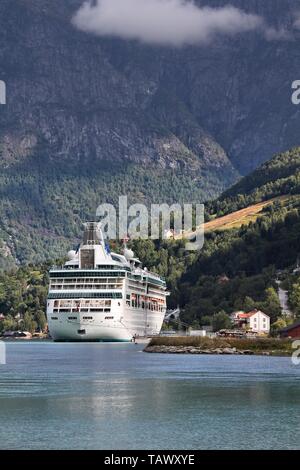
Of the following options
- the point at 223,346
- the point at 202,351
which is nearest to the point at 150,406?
the point at 223,346

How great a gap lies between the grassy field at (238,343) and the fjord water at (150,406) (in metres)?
21.8

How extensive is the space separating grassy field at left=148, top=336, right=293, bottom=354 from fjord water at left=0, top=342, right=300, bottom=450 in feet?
71.6

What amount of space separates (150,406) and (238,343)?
3317 inches

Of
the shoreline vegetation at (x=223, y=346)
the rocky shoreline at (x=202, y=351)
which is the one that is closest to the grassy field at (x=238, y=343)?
the shoreline vegetation at (x=223, y=346)

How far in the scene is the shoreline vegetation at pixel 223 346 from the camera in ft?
579

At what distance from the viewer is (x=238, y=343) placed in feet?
604

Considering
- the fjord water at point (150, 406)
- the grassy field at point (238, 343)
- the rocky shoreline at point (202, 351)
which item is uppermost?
the grassy field at point (238, 343)

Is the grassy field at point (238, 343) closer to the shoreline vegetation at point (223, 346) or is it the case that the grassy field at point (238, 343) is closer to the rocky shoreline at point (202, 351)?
the shoreline vegetation at point (223, 346)

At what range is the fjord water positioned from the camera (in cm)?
8338

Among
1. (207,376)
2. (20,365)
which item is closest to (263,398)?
(207,376)

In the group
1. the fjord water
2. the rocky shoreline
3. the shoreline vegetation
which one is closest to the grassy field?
the shoreline vegetation

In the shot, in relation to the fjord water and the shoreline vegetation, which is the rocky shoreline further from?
the fjord water

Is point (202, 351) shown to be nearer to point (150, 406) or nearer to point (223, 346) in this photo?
point (223, 346)
